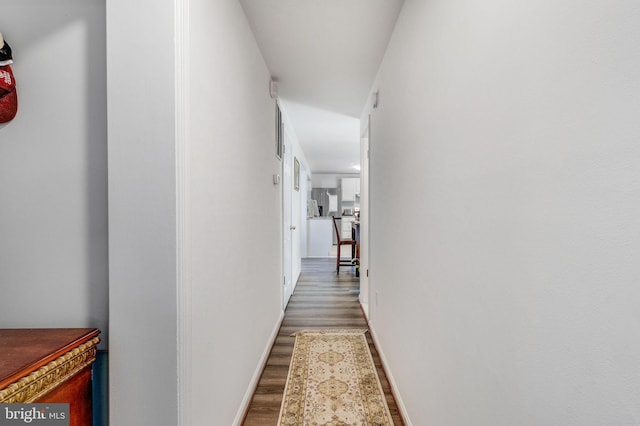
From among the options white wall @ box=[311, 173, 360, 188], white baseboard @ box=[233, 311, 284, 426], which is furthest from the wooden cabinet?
white wall @ box=[311, 173, 360, 188]

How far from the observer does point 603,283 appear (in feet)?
1.64

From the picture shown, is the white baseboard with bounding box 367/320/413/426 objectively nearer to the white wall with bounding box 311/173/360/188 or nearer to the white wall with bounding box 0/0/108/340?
the white wall with bounding box 0/0/108/340

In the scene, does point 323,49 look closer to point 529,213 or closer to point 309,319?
point 529,213

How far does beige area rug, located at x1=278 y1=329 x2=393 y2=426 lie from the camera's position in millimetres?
1661

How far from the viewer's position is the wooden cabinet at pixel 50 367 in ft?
2.28

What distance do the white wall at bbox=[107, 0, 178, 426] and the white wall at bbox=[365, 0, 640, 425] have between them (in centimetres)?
94

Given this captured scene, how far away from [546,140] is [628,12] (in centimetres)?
22

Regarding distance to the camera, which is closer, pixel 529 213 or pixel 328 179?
pixel 529 213

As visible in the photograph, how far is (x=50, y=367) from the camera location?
76 cm

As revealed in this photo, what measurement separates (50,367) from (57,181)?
1.92 ft

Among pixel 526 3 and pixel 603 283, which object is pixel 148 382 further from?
pixel 526 3

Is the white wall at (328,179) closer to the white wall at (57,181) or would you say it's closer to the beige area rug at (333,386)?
the beige area rug at (333,386)

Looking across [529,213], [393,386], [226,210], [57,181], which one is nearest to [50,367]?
[57,181]

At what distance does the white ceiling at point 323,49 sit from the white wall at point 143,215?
40.1 inches
